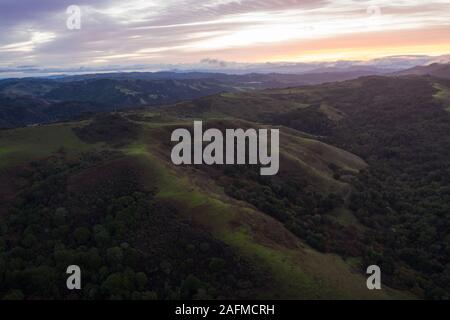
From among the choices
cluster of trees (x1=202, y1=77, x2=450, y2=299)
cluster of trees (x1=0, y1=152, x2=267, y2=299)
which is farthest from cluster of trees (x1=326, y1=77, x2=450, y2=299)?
cluster of trees (x1=0, y1=152, x2=267, y2=299)

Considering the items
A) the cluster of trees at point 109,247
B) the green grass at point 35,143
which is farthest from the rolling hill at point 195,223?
the green grass at point 35,143

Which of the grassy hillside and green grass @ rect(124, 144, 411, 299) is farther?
green grass @ rect(124, 144, 411, 299)

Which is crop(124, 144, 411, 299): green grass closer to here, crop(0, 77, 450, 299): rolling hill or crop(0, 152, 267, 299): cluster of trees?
crop(0, 77, 450, 299): rolling hill

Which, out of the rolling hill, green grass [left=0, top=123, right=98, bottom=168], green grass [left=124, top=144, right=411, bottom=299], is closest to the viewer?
green grass [left=124, top=144, right=411, bottom=299]

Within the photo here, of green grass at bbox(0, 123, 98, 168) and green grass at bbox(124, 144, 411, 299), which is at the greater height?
green grass at bbox(0, 123, 98, 168)

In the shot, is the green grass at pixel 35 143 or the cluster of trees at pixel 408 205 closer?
the cluster of trees at pixel 408 205

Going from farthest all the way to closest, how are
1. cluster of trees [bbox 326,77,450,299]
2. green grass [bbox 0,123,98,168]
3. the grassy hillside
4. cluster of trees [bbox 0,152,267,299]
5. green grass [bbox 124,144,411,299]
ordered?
green grass [bbox 0,123,98,168] < cluster of trees [bbox 326,77,450,299] < green grass [bbox 124,144,411,299] < the grassy hillside < cluster of trees [bbox 0,152,267,299]

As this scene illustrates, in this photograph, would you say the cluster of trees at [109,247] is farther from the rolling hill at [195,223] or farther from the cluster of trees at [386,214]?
the cluster of trees at [386,214]

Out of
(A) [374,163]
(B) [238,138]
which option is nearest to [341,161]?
(A) [374,163]

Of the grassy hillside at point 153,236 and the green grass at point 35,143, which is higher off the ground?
the green grass at point 35,143

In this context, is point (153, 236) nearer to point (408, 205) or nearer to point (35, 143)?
point (35, 143)

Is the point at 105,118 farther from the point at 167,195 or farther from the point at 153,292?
the point at 153,292
